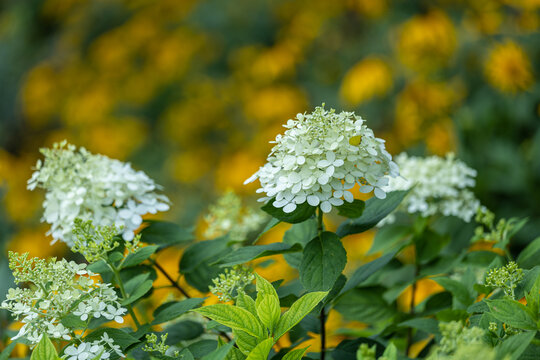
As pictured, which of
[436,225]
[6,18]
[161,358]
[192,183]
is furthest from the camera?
[6,18]

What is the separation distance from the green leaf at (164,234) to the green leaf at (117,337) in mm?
281

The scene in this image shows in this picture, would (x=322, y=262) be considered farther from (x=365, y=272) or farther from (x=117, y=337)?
(x=117, y=337)

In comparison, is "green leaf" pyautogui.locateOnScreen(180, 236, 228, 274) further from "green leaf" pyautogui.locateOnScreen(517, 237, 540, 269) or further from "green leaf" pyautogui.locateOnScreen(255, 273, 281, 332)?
"green leaf" pyautogui.locateOnScreen(517, 237, 540, 269)

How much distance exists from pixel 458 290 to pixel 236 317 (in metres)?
0.37

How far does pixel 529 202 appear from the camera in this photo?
6.82 feet

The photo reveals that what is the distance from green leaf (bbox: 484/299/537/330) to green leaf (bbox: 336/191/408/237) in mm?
225

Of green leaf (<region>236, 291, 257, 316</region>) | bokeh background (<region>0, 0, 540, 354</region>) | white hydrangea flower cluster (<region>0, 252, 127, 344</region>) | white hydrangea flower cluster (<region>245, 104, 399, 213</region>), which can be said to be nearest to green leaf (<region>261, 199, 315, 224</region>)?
white hydrangea flower cluster (<region>245, 104, 399, 213</region>)

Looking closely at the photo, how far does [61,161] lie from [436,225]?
0.96m

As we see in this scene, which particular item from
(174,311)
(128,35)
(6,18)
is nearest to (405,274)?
(174,311)

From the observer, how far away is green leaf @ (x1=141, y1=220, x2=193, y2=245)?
99cm

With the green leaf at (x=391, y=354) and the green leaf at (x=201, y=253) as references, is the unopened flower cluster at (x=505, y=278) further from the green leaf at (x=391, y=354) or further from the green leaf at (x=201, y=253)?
the green leaf at (x=201, y=253)

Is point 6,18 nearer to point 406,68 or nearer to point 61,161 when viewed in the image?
point 406,68

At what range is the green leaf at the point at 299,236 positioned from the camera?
0.91 meters

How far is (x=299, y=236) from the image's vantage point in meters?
0.93
